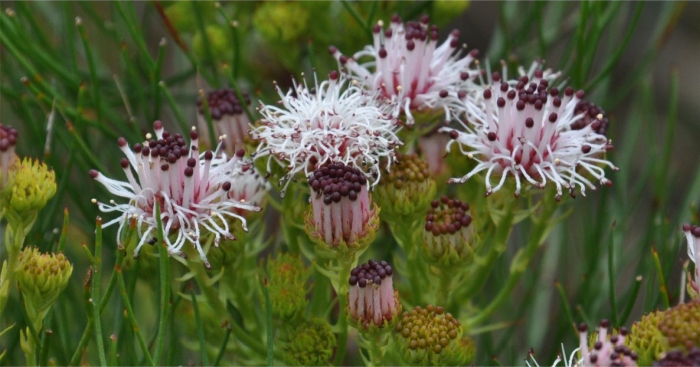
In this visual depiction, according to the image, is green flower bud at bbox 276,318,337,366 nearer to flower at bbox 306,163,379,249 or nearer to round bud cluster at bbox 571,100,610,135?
flower at bbox 306,163,379,249

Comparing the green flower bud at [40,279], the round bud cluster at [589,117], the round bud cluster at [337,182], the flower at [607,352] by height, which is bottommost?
the flower at [607,352]

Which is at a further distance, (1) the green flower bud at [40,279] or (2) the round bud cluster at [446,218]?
(2) the round bud cluster at [446,218]

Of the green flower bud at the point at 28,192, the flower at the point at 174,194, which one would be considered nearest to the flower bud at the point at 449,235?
the flower at the point at 174,194

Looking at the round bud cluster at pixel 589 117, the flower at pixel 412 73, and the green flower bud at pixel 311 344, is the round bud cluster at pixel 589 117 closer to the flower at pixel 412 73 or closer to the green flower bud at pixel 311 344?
the flower at pixel 412 73

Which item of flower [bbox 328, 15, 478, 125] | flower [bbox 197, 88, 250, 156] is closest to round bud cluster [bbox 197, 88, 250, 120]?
flower [bbox 197, 88, 250, 156]

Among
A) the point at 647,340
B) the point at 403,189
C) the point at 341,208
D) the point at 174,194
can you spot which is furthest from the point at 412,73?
the point at 647,340

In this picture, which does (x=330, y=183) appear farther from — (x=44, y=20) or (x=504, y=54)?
(x=44, y=20)
